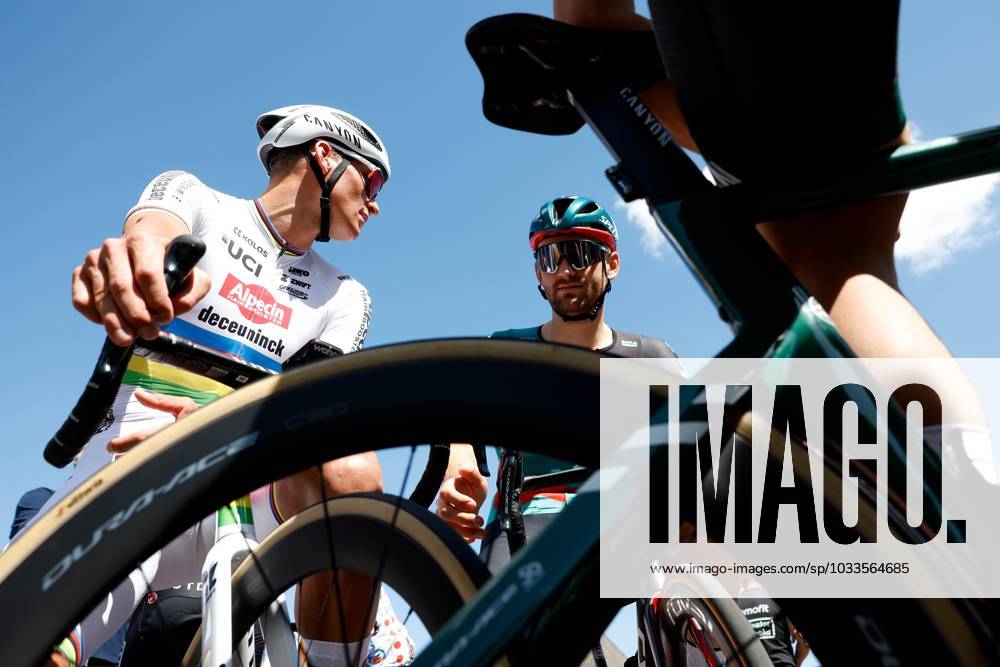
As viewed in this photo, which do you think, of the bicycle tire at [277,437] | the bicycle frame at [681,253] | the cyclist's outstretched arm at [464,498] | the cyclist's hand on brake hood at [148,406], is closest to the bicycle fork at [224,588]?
the cyclist's hand on brake hood at [148,406]

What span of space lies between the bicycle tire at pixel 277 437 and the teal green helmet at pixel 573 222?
3139 mm

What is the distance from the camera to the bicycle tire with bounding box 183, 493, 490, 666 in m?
1.44

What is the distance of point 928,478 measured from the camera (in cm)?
92

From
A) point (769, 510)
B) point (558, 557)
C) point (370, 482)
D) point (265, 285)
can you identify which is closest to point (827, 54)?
point (769, 510)

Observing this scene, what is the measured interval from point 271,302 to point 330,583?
62.4 inches

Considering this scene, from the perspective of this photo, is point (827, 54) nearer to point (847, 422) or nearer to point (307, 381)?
point (847, 422)

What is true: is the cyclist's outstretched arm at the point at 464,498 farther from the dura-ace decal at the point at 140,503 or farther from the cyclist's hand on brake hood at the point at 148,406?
the dura-ace decal at the point at 140,503

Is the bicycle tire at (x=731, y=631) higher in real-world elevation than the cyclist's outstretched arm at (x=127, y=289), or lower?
lower

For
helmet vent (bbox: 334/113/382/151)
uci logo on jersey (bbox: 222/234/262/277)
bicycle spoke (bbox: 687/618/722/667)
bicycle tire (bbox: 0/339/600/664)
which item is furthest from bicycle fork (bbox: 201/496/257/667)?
helmet vent (bbox: 334/113/382/151)

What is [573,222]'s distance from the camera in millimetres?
4137

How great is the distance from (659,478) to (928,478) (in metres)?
0.34

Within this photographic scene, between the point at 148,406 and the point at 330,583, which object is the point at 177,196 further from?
the point at 330,583

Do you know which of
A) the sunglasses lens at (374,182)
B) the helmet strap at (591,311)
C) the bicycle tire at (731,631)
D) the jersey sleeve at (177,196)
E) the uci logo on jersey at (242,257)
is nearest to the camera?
the bicycle tire at (731,631)

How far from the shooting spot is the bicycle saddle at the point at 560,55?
1315 millimetres
